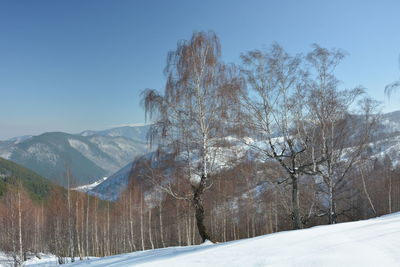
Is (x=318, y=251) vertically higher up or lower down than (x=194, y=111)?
lower down

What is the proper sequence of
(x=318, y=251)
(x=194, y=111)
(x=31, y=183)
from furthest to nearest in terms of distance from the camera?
1. (x=31, y=183)
2. (x=194, y=111)
3. (x=318, y=251)

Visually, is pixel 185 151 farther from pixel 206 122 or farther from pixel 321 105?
pixel 321 105

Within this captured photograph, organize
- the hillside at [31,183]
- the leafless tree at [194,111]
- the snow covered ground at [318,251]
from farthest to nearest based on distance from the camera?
1. the hillside at [31,183]
2. the leafless tree at [194,111]
3. the snow covered ground at [318,251]

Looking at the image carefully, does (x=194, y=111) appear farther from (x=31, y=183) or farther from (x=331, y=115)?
(x=31, y=183)

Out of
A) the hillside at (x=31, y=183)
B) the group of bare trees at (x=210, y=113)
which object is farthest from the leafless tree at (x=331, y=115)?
the hillside at (x=31, y=183)

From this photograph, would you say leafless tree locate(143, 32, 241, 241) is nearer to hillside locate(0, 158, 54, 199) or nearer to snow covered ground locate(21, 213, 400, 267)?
snow covered ground locate(21, 213, 400, 267)

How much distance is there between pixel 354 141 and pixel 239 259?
718 inches

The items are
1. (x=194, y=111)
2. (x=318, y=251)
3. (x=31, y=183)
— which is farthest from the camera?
(x=31, y=183)

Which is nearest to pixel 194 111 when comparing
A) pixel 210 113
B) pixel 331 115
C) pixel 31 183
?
pixel 210 113

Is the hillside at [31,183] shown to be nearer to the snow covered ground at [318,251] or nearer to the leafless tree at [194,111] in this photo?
the leafless tree at [194,111]

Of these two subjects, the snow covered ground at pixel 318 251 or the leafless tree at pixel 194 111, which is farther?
the leafless tree at pixel 194 111

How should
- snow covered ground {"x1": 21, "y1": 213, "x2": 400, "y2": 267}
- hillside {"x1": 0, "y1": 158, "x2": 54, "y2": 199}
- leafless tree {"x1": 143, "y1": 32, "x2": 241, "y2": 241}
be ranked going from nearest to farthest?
snow covered ground {"x1": 21, "y1": 213, "x2": 400, "y2": 267}, leafless tree {"x1": 143, "y1": 32, "x2": 241, "y2": 241}, hillside {"x1": 0, "y1": 158, "x2": 54, "y2": 199}

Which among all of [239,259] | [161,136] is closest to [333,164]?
[161,136]

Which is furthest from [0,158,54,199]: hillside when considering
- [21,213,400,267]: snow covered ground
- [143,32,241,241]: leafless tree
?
[21,213,400,267]: snow covered ground
